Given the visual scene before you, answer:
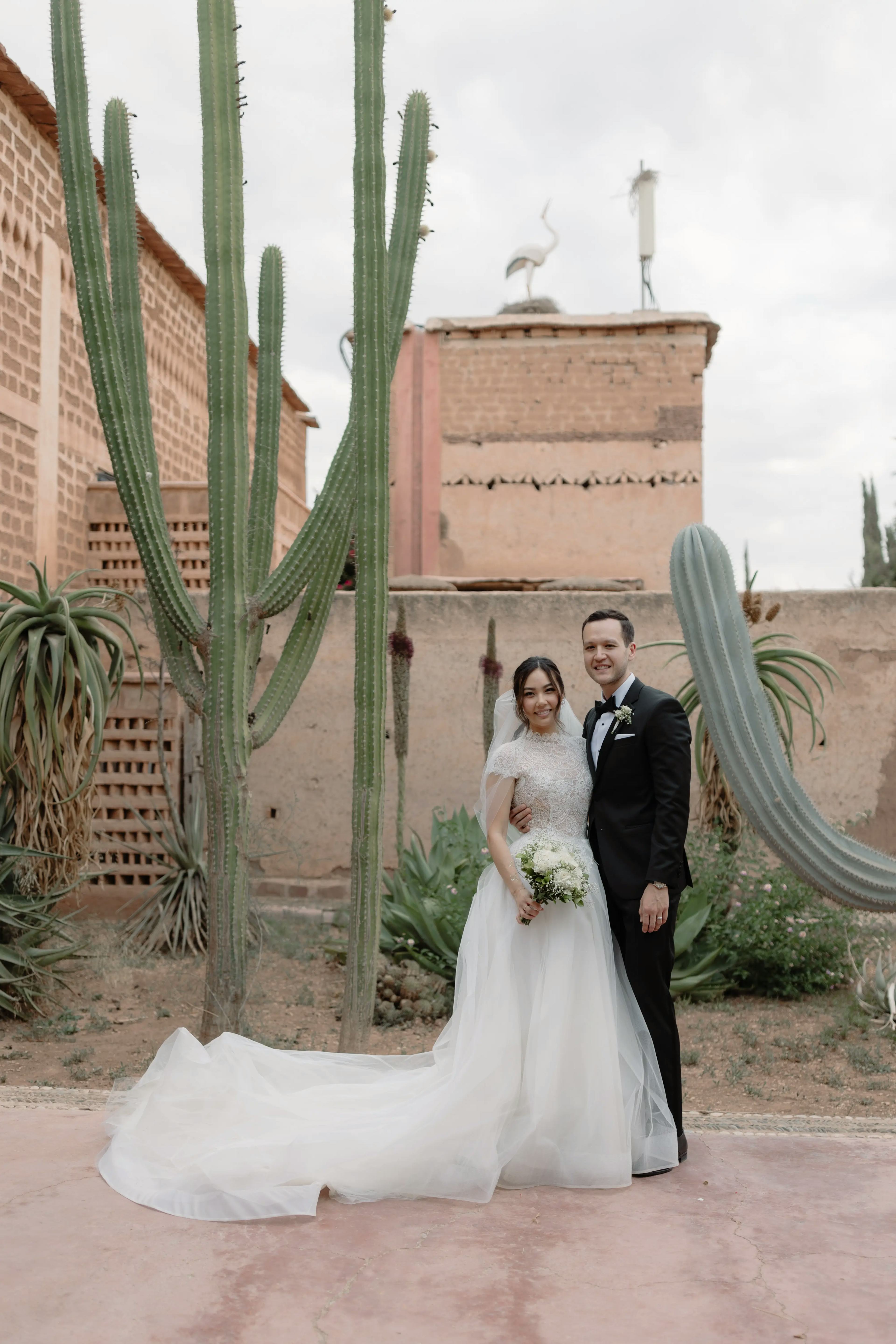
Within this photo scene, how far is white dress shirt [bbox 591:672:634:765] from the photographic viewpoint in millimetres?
3797

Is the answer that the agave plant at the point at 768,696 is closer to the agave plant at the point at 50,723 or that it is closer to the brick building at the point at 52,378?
the agave plant at the point at 50,723

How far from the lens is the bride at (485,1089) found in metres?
3.24

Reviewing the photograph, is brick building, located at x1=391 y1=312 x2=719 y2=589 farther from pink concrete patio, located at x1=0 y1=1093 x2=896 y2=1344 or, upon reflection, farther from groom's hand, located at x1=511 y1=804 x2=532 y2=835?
pink concrete patio, located at x1=0 y1=1093 x2=896 y2=1344

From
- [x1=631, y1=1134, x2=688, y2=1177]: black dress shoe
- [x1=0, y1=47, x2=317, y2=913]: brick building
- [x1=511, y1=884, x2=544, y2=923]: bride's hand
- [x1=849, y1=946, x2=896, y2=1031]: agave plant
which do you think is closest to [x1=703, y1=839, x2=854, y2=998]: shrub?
[x1=849, y1=946, x2=896, y2=1031]: agave plant

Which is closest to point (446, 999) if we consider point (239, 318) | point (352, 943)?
point (352, 943)

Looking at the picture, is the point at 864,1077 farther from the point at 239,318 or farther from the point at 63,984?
the point at 239,318

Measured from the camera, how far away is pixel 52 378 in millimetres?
10164

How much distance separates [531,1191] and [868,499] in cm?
2277

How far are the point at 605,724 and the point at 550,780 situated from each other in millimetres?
284

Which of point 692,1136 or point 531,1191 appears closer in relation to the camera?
point 531,1191

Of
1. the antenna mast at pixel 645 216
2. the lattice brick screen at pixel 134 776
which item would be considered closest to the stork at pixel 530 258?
the antenna mast at pixel 645 216

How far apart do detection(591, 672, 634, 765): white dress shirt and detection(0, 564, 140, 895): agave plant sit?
3047 millimetres

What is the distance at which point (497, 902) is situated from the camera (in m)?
3.78

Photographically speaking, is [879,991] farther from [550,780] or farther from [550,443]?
[550,443]
